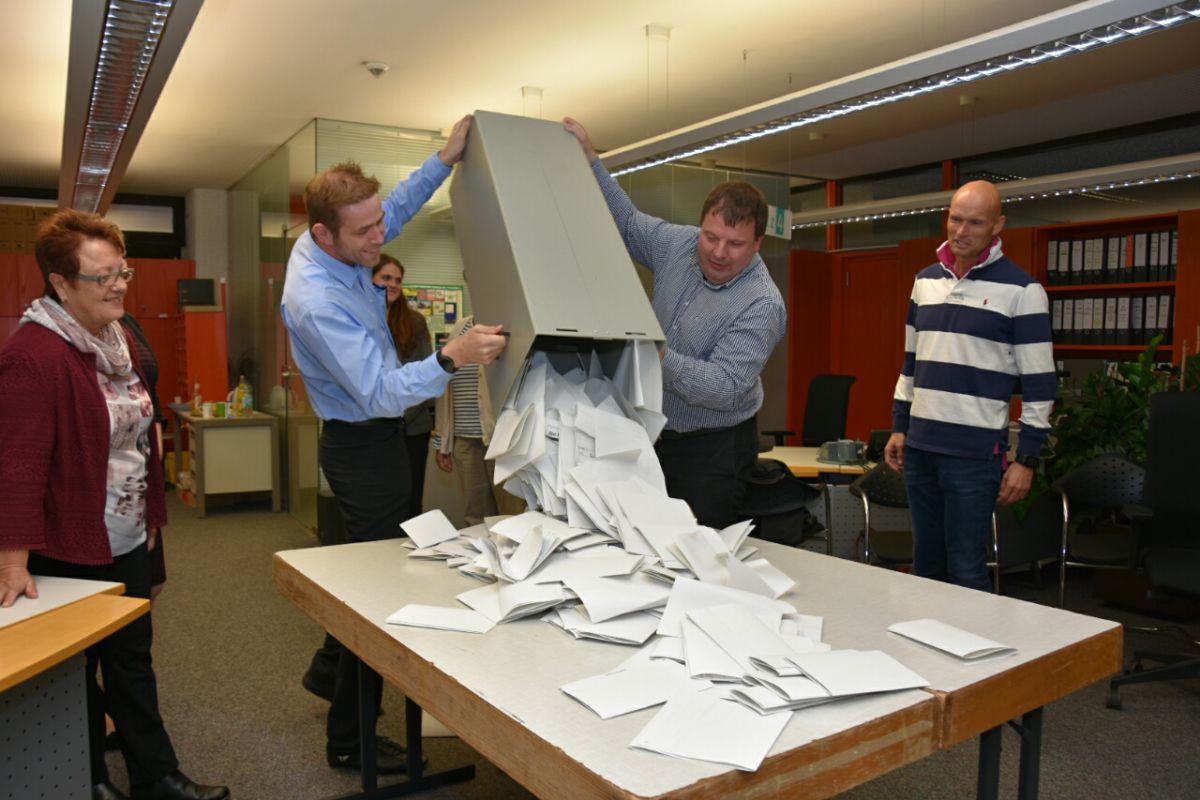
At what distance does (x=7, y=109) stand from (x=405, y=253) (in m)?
2.82

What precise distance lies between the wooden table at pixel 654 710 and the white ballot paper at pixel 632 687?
2 centimetres

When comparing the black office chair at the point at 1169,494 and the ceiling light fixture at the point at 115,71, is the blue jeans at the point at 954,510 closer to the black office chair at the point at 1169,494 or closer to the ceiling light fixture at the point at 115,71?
the black office chair at the point at 1169,494

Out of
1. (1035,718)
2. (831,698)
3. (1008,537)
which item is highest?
(831,698)

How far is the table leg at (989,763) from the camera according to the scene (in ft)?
4.95

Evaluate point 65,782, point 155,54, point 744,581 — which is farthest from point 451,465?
point 744,581

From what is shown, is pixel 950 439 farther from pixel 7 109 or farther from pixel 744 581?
pixel 7 109

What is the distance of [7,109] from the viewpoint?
19.4 feet

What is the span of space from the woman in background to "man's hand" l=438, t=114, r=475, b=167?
6.27ft

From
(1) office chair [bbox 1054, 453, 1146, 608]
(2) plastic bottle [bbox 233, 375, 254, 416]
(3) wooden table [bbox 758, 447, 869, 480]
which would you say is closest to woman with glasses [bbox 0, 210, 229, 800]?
(3) wooden table [bbox 758, 447, 869, 480]

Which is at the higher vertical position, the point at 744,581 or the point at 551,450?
the point at 551,450

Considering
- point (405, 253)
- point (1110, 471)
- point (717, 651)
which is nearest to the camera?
point (717, 651)

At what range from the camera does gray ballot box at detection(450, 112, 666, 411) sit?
1.85 metres

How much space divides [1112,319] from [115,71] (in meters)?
5.97

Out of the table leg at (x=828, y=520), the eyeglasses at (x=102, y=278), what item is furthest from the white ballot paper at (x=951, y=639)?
the table leg at (x=828, y=520)
